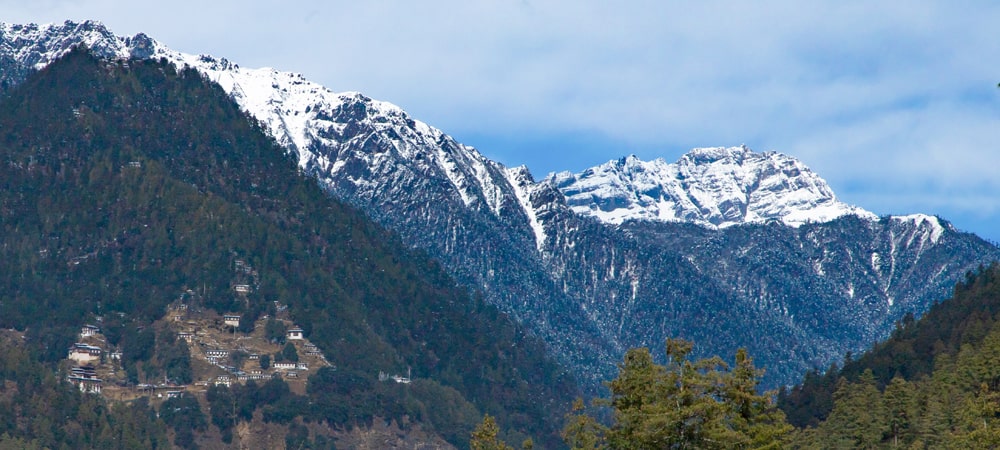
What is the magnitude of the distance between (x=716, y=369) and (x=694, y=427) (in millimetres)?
15690

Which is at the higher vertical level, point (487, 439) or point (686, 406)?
point (686, 406)

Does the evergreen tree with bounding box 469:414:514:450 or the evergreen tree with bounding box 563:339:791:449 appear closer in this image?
the evergreen tree with bounding box 563:339:791:449

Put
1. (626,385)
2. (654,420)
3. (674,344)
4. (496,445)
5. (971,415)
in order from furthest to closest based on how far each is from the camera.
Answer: (971,415) < (496,445) < (626,385) < (674,344) < (654,420)

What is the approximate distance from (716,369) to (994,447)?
47.2m

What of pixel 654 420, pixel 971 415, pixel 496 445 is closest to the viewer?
pixel 654 420

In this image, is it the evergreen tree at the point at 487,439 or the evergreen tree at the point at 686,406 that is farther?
the evergreen tree at the point at 487,439

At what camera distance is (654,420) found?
101 m

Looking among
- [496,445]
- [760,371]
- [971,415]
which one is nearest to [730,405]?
[760,371]

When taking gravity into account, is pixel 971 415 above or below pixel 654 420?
above

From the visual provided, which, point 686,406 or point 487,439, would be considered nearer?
point 686,406

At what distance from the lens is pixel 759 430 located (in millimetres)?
112000

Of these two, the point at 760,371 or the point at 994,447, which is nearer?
the point at 760,371

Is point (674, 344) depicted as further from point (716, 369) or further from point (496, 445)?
point (496, 445)

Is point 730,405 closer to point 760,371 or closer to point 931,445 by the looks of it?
point 760,371
